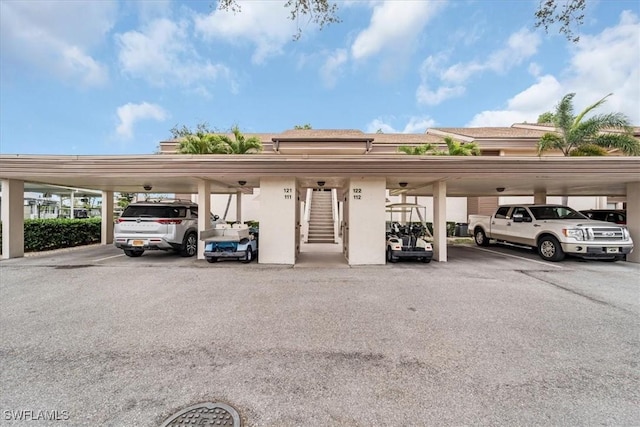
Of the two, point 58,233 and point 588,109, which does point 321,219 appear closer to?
point 58,233

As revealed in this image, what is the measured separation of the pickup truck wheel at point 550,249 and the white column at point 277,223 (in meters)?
8.33

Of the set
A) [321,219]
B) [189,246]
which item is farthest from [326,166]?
[321,219]

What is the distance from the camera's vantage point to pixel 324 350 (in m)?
3.45

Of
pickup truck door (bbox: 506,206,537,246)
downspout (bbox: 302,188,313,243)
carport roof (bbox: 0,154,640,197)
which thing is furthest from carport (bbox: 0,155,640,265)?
downspout (bbox: 302,188,313,243)

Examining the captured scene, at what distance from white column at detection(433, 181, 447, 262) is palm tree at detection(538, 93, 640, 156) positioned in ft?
27.9

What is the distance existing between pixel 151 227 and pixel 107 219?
24.1ft

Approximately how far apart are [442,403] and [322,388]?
1054 millimetres

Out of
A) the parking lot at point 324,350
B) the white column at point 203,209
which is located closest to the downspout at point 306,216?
the white column at point 203,209

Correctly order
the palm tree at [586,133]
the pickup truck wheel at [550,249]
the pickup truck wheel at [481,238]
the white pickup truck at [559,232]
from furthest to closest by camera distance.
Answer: the pickup truck wheel at [481,238] < the palm tree at [586,133] < the pickup truck wheel at [550,249] < the white pickup truck at [559,232]

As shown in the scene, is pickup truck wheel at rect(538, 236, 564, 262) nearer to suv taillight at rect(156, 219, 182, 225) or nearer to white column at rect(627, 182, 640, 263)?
white column at rect(627, 182, 640, 263)

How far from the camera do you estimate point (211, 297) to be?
5.52 meters

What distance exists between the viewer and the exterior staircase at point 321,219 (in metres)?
14.9

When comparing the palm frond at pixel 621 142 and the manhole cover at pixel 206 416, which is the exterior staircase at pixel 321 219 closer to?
the manhole cover at pixel 206 416

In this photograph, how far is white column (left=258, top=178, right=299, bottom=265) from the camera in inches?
355
